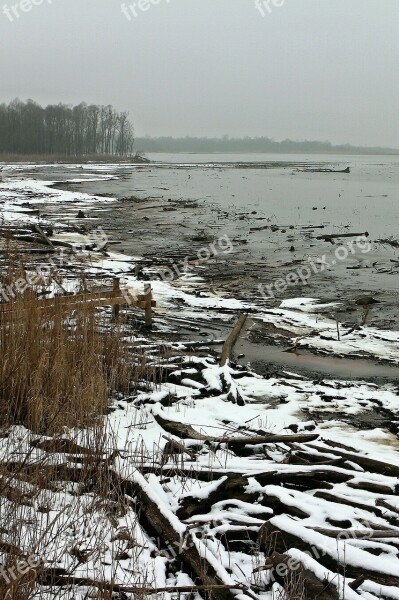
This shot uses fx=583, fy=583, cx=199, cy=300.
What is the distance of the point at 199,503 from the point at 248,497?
14.2 inches

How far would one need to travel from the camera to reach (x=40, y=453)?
4.56 meters

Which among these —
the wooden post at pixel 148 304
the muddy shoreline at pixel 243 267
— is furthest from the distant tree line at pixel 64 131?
the wooden post at pixel 148 304

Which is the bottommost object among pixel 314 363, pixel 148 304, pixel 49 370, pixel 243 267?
pixel 314 363

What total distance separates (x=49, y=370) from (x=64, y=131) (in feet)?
441

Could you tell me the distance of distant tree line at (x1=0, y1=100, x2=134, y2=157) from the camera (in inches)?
→ 4766

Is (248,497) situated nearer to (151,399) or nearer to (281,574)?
(281,574)

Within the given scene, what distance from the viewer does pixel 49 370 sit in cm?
552

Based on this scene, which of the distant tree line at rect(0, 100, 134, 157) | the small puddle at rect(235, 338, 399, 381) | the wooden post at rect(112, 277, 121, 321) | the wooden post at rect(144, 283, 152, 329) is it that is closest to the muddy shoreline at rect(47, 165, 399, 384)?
the small puddle at rect(235, 338, 399, 381)

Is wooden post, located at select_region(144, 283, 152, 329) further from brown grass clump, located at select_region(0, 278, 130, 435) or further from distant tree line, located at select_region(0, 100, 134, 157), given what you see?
distant tree line, located at select_region(0, 100, 134, 157)

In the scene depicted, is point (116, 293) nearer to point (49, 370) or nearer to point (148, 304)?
point (148, 304)

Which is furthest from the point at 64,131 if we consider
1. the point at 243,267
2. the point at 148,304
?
the point at 148,304

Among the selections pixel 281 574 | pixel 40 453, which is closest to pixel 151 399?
pixel 40 453

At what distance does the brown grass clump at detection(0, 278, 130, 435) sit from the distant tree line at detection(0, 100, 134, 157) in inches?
4779

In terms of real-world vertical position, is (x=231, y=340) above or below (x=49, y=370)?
below
